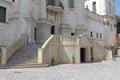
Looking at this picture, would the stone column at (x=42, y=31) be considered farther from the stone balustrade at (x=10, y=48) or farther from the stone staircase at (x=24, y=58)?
the stone staircase at (x=24, y=58)

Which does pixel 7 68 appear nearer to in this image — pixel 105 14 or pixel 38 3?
pixel 38 3

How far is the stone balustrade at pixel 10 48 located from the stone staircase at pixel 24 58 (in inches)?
14.5

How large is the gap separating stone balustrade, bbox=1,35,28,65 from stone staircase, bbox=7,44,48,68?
1.21ft

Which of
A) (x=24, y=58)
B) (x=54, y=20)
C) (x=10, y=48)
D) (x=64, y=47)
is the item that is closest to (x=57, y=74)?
(x=24, y=58)

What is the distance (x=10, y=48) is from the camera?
63.4ft

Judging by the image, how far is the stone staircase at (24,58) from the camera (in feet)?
57.3

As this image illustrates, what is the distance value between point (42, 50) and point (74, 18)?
17.6 meters

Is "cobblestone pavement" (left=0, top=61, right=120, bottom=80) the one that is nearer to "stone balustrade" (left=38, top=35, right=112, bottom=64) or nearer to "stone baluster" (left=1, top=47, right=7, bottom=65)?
"stone baluster" (left=1, top=47, right=7, bottom=65)

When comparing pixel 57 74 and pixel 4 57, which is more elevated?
pixel 4 57

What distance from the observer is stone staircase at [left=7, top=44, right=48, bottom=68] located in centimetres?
1746

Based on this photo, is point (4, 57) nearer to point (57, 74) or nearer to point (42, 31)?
point (57, 74)

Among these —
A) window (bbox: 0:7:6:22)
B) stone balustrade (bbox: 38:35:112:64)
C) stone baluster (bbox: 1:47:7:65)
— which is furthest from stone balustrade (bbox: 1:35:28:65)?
window (bbox: 0:7:6:22)

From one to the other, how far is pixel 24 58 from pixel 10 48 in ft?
5.77

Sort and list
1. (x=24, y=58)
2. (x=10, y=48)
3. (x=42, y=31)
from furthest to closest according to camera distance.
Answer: (x=42, y=31) → (x=10, y=48) → (x=24, y=58)
